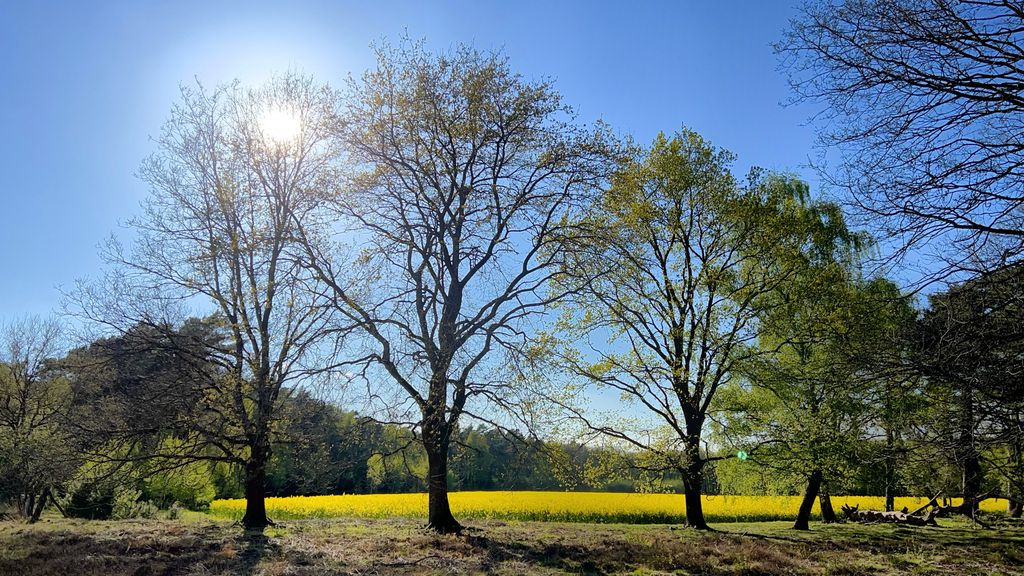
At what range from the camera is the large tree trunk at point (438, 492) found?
1462cm

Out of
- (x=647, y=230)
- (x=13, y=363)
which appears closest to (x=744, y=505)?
(x=647, y=230)

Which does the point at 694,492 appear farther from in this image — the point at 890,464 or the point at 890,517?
the point at 890,517

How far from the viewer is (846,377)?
352 inches

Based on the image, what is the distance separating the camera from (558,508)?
25.1 metres

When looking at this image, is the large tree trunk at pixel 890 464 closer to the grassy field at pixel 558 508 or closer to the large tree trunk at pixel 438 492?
the grassy field at pixel 558 508

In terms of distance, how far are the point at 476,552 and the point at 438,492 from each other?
9.60 ft

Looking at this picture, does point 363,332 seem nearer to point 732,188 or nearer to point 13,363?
point 732,188

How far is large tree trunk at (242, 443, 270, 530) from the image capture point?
1641 cm

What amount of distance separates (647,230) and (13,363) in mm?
27161

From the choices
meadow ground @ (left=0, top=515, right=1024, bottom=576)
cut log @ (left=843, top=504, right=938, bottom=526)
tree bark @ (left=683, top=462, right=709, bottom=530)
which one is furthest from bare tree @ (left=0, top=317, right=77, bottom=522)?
cut log @ (left=843, top=504, right=938, bottom=526)

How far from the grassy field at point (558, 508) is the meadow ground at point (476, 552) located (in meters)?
8.61

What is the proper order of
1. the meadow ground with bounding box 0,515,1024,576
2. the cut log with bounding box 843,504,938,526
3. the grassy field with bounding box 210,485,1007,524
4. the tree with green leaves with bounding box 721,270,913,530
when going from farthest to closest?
the grassy field with bounding box 210,485,1007,524
the cut log with bounding box 843,504,938,526
the tree with green leaves with bounding box 721,270,913,530
the meadow ground with bounding box 0,515,1024,576

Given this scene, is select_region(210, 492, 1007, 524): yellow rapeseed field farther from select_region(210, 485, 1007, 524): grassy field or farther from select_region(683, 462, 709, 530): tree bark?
select_region(683, 462, 709, 530): tree bark

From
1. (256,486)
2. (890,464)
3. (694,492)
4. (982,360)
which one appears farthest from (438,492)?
(982,360)
